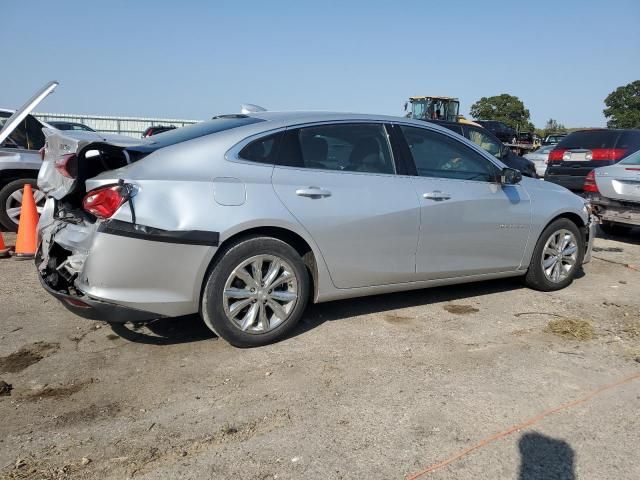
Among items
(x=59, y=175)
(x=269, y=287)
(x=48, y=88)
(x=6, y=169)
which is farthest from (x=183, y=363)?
(x=6, y=169)

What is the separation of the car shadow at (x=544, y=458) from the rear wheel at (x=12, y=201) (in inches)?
252

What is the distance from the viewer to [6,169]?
6969mm

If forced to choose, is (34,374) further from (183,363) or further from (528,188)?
(528,188)

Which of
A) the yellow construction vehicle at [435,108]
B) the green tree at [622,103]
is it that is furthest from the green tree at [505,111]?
the yellow construction vehicle at [435,108]

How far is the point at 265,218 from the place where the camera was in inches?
143

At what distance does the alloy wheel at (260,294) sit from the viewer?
11.9 feet

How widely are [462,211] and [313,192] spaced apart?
4.56ft

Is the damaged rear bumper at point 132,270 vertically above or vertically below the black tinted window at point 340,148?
below

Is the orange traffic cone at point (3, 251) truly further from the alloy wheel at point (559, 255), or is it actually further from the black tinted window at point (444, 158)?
the alloy wheel at point (559, 255)

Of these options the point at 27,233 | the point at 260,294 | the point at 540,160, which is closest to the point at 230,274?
the point at 260,294

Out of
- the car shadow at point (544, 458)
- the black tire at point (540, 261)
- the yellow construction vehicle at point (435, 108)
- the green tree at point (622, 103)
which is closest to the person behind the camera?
the car shadow at point (544, 458)

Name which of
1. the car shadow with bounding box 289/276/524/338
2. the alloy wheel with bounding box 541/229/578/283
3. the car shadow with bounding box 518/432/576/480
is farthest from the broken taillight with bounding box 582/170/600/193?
the car shadow with bounding box 518/432/576/480

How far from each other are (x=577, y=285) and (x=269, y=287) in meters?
3.55

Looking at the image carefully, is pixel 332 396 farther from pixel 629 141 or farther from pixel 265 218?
pixel 629 141
